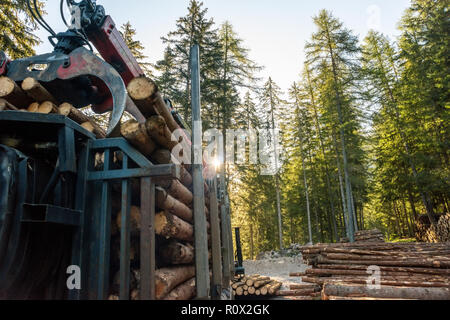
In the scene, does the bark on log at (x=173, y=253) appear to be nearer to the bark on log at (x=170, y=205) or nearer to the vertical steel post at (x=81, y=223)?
the bark on log at (x=170, y=205)

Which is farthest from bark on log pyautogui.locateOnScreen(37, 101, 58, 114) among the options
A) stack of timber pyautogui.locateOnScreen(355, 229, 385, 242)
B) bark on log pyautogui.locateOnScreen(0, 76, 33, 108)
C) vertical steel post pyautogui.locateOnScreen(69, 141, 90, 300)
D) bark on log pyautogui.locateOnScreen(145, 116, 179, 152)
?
stack of timber pyautogui.locateOnScreen(355, 229, 385, 242)

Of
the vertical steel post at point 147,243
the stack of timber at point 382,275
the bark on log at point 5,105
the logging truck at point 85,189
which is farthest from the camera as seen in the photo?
the stack of timber at point 382,275

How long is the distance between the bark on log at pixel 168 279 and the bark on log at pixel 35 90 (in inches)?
97.2

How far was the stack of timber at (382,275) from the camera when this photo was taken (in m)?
3.39

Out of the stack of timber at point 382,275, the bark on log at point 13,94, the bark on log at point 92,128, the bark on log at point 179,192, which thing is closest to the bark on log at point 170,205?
the bark on log at point 179,192

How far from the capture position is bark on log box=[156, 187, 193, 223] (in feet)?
8.90

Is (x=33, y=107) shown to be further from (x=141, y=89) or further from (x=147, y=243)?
(x=147, y=243)

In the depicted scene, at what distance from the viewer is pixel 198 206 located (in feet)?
9.75

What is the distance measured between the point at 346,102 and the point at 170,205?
1743cm

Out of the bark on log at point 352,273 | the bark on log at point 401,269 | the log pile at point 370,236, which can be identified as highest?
the bark on log at point 401,269

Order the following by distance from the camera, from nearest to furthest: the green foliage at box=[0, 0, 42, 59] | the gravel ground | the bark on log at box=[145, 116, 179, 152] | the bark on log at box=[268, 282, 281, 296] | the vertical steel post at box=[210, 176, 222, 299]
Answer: the bark on log at box=[145, 116, 179, 152] < the vertical steel post at box=[210, 176, 222, 299] < the bark on log at box=[268, 282, 281, 296] < the green foliage at box=[0, 0, 42, 59] < the gravel ground

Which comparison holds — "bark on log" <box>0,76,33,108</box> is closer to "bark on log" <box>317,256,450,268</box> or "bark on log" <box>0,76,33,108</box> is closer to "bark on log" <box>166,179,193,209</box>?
"bark on log" <box>166,179,193,209</box>
